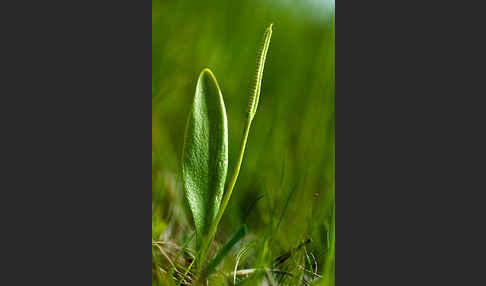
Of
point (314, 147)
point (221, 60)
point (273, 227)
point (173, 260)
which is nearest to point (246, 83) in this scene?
point (221, 60)

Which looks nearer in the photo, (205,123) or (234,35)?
(205,123)

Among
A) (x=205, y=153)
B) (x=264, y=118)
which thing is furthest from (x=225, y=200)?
(x=264, y=118)

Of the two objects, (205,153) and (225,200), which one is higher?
(205,153)

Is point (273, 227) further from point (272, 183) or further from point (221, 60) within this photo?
point (221, 60)

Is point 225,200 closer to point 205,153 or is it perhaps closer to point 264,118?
point 205,153
